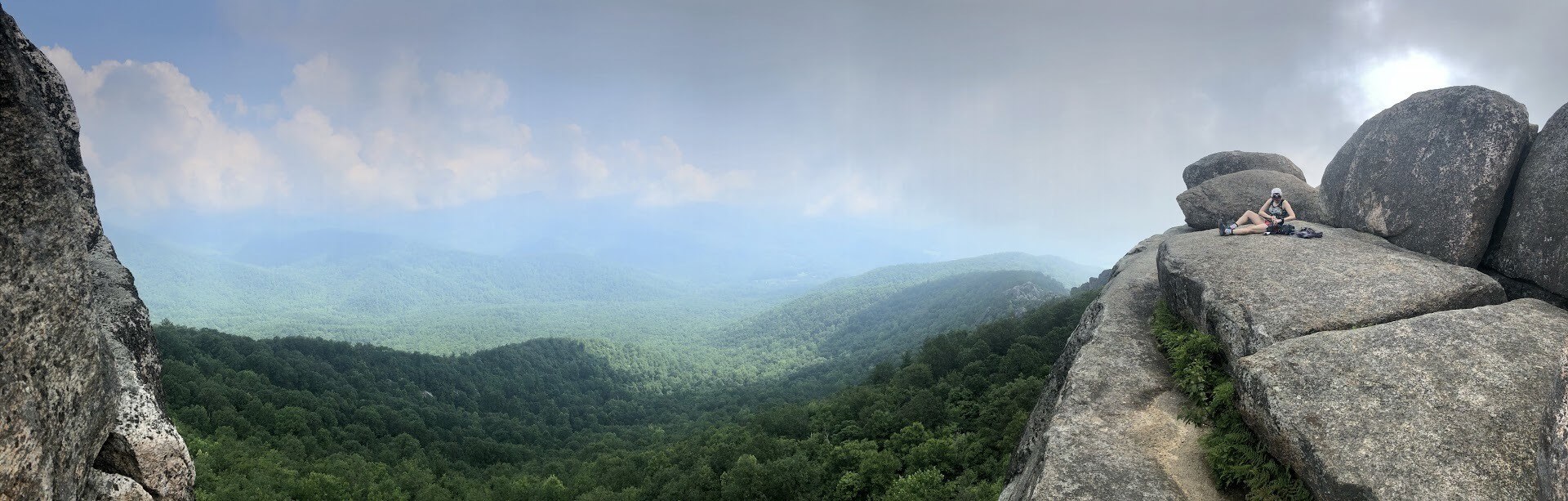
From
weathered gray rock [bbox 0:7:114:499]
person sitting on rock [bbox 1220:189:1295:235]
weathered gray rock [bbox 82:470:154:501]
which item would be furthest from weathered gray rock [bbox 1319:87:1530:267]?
weathered gray rock [bbox 82:470:154:501]

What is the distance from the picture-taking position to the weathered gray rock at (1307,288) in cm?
1277

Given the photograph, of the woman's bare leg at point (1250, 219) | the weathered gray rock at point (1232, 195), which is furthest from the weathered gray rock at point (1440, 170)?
the weathered gray rock at point (1232, 195)

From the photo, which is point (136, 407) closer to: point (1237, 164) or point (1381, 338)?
point (1381, 338)

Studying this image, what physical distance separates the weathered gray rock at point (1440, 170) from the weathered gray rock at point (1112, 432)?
7.35m

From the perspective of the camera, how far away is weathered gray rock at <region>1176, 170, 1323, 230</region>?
25.6 m

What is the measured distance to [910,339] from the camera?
128125mm

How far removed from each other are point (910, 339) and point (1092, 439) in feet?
391

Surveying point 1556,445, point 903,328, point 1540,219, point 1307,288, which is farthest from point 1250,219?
point 903,328

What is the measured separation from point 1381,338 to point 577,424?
112 meters

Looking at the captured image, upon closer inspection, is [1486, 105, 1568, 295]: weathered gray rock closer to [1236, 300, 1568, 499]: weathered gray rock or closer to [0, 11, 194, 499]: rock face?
[1236, 300, 1568, 499]: weathered gray rock

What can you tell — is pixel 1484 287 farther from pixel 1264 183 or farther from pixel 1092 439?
pixel 1264 183

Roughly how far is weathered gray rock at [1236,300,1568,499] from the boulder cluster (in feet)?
0.10

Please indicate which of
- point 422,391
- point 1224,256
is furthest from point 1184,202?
point 422,391

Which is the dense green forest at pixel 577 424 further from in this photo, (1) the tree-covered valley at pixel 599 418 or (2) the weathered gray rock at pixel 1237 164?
(2) the weathered gray rock at pixel 1237 164
